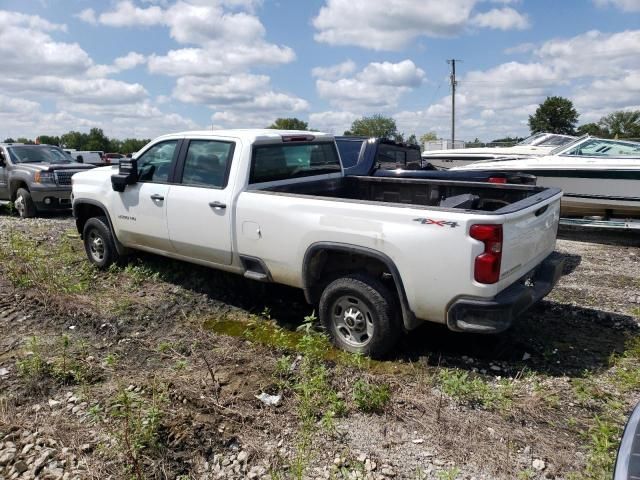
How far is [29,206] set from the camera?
1123 cm

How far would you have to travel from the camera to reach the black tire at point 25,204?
11148 millimetres

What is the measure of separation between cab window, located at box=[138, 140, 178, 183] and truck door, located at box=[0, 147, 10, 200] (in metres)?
7.61

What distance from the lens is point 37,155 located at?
12305 millimetres

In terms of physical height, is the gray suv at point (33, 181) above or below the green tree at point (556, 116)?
below

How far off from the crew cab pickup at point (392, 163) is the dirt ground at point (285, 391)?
2.17 metres

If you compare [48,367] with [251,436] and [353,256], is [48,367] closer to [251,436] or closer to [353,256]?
[251,436]

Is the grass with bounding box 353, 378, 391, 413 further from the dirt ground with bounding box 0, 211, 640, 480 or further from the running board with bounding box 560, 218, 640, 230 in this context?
the running board with bounding box 560, 218, 640, 230

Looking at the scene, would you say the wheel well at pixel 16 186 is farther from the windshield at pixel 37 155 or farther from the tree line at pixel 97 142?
the tree line at pixel 97 142

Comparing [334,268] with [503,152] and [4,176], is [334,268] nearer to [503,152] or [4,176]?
[503,152]

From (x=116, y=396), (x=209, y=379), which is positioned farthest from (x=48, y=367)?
(x=209, y=379)

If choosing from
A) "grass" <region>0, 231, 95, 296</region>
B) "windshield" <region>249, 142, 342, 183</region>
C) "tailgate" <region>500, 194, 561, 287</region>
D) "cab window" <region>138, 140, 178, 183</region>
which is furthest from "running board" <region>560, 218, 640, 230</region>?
"grass" <region>0, 231, 95, 296</region>

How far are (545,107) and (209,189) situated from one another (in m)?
61.0

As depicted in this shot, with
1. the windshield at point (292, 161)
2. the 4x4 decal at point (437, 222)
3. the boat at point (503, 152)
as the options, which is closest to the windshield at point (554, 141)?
the boat at point (503, 152)

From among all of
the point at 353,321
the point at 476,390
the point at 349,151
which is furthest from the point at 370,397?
the point at 349,151
